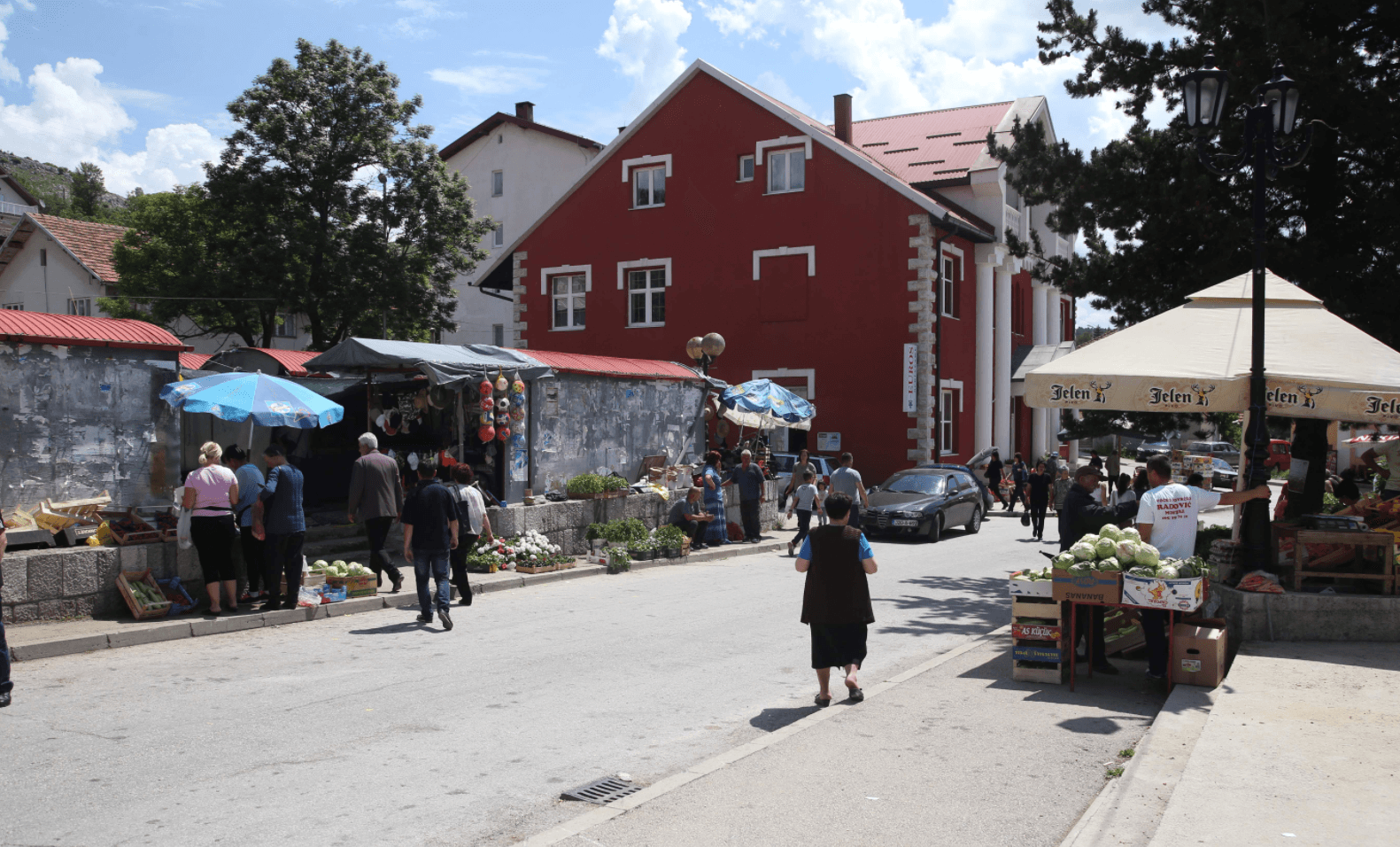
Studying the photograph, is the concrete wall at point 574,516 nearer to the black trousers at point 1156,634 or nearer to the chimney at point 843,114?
the black trousers at point 1156,634

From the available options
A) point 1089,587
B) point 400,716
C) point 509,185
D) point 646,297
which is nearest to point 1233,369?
point 1089,587

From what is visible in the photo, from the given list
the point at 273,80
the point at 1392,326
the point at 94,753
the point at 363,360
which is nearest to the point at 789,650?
the point at 94,753

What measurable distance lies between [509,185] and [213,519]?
36.7 metres

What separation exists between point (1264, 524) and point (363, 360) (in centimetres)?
1156

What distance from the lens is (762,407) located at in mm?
21094

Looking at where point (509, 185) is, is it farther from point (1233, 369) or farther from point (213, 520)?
point (1233, 369)

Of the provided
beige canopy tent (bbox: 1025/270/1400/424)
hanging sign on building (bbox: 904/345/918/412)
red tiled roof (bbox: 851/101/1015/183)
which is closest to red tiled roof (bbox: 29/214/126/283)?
red tiled roof (bbox: 851/101/1015/183)

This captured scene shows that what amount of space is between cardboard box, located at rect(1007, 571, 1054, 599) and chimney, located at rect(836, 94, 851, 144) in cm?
2607

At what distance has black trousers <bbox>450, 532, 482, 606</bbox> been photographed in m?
11.5

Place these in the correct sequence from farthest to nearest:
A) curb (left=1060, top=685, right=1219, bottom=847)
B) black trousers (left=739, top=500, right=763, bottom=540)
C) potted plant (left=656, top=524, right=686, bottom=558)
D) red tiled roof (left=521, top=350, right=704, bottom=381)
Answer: black trousers (left=739, top=500, right=763, bottom=540)
red tiled roof (left=521, top=350, right=704, bottom=381)
potted plant (left=656, top=524, right=686, bottom=558)
curb (left=1060, top=685, right=1219, bottom=847)

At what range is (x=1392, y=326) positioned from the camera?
13680mm

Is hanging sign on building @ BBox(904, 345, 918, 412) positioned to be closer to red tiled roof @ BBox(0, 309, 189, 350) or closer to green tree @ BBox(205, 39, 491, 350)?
green tree @ BBox(205, 39, 491, 350)

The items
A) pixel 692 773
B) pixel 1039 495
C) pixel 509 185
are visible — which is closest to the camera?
pixel 692 773

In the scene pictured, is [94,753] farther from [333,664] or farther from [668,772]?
[668,772]
